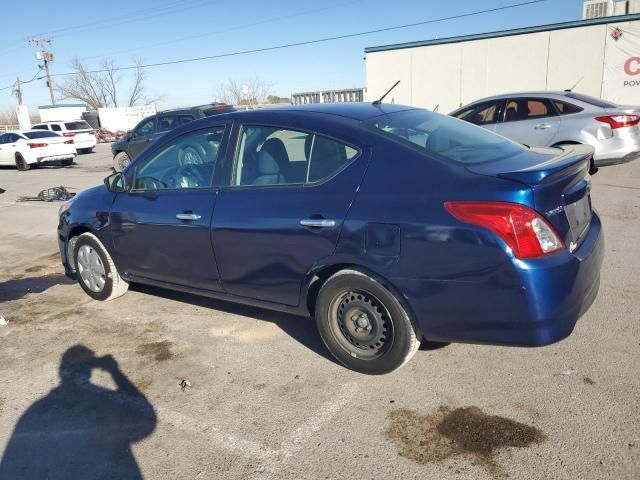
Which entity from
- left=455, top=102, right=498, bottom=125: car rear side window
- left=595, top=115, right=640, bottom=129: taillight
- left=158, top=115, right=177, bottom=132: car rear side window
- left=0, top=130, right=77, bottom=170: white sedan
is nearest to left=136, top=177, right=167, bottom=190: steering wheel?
left=455, top=102, right=498, bottom=125: car rear side window

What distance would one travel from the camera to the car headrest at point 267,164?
3574 millimetres

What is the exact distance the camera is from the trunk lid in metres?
2.67

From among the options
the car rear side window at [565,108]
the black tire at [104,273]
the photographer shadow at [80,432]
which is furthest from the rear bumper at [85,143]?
the photographer shadow at [80,432]

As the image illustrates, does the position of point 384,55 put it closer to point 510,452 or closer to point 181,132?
point 181,132

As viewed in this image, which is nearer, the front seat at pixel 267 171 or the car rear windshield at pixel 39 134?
the front seat at pixel 267 171

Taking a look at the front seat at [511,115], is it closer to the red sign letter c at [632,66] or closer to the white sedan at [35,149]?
the red sign letter c at [632,66]

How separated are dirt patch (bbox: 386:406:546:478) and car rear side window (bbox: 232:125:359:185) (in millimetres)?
1511

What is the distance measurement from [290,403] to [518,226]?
5.30ft

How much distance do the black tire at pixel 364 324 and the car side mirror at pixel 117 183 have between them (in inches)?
84.6

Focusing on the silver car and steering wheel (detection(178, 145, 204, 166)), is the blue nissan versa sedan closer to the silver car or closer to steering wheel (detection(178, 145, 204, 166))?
steering wheel (detection(178, 145, 204, 166))

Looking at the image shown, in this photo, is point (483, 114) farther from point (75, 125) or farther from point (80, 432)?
point (75, 125)

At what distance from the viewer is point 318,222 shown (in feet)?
10.3

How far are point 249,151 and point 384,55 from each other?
63.0 ft

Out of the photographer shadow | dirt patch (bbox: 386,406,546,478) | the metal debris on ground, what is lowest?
the photographer shadow
